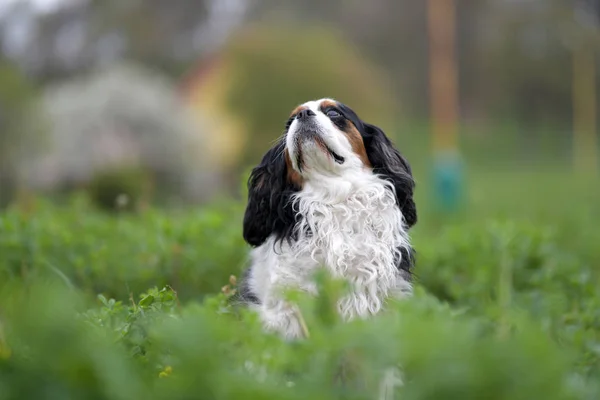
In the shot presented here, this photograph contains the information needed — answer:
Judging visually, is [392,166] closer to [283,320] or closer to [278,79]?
[283,320]

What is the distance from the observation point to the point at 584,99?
1474 inches

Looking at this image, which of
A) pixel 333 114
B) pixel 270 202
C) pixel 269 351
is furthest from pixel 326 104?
pixel 269 351

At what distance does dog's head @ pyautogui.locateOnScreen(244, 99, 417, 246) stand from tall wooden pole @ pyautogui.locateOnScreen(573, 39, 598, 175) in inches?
1297

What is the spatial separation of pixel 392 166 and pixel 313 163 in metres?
0.39

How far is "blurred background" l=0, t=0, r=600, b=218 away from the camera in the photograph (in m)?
18.5

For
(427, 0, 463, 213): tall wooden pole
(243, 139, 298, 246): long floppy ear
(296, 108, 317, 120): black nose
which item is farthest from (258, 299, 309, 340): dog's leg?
(427, 0, 463, 213): tall wooden pole

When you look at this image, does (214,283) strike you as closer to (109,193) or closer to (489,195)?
(109,193)

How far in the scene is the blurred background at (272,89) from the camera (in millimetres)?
18484

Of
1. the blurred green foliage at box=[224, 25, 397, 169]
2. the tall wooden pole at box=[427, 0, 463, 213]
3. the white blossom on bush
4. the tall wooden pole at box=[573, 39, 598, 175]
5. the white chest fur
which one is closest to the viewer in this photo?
the white chest fur

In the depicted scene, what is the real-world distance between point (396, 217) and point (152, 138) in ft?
56.0

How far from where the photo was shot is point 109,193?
1575 centimetres

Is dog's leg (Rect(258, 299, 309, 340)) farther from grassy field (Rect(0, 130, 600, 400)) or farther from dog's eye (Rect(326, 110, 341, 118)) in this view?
dog's eye (Rect(326, 110, 341, 118))

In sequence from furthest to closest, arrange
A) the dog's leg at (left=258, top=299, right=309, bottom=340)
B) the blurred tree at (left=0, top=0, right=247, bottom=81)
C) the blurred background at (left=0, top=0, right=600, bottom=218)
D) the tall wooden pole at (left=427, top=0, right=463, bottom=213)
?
the blurred tree at (left=0, top=0, right=247, bottom=81), the blurred background at (left=0, top=0, right=600, bottom=218), the tall wooden pole at (left=427, top=0, right=463, bottom=213), the dog's leg at (left=258, top=299, right=309, bottom=340)

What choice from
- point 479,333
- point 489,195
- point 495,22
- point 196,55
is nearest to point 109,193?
point 489,195
